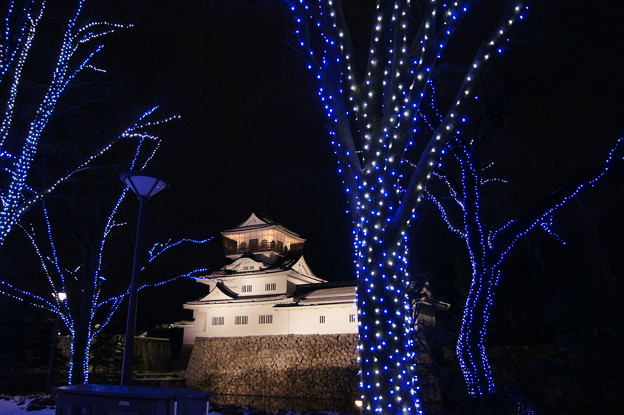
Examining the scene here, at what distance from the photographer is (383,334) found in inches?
167

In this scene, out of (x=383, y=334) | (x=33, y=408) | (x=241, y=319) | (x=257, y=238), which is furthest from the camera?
(x=257, y=238)

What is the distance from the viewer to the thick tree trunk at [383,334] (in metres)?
4.13

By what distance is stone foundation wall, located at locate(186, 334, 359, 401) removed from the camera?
23375mm

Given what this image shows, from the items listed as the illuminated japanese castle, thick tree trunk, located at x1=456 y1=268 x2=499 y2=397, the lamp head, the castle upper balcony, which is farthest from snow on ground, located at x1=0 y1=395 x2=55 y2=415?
the castle upper balcony

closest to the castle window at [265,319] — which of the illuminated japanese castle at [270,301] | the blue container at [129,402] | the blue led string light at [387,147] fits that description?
the illuminated japanese castle at [270,301]

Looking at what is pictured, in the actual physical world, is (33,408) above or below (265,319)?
below

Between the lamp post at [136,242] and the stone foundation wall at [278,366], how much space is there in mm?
18392

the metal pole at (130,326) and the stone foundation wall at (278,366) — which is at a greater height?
the metal pole at (130,326)

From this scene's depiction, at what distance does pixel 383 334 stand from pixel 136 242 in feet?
13.8

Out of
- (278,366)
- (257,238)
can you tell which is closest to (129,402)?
(278,366)

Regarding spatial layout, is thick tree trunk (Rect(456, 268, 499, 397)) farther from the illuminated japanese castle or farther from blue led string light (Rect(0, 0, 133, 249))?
the illuminated japanese castle

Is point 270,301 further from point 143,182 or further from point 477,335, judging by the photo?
point 143,182

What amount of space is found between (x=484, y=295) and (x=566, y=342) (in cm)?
668

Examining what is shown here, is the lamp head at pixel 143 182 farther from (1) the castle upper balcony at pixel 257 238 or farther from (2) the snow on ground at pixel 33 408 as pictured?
(1) the castle upper balcony at pixel 257 238
